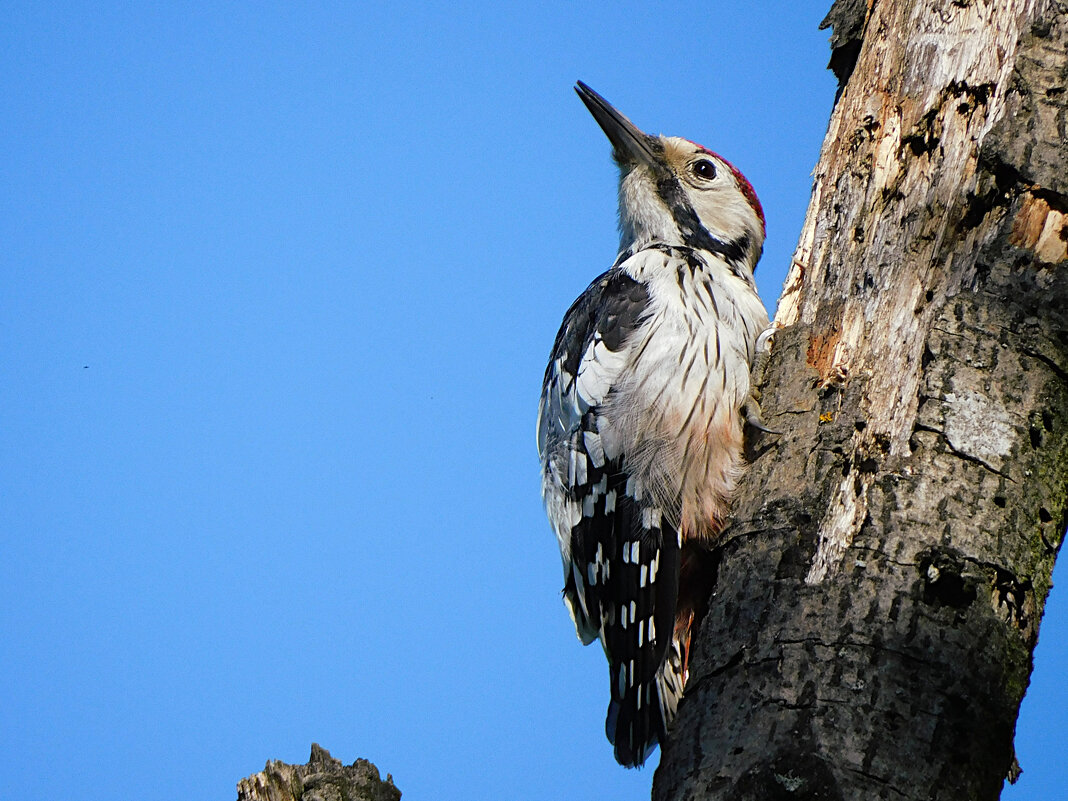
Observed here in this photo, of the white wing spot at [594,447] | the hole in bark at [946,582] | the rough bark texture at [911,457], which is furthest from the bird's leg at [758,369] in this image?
the hole in bark at [946,582]

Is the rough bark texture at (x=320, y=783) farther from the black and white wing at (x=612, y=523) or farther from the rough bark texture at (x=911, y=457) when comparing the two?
the black and white wing at (x=612, y=523)

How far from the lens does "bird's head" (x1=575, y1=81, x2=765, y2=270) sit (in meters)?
3.91

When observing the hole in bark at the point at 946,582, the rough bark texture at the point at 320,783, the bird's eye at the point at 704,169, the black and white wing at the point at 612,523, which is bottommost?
the rough bark texture at the point at 320,783

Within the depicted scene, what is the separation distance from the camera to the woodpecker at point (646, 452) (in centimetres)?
302

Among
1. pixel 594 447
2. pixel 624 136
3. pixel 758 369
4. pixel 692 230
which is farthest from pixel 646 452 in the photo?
pixel 624 136

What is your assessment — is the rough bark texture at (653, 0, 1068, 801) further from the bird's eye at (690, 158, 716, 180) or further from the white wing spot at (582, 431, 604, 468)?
the bird's eye at (690, 158, 716, 180)

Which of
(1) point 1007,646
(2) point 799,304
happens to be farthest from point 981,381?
(2) point 799,304

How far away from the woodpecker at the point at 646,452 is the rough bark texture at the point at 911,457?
0.35 m

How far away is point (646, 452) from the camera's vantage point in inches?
124

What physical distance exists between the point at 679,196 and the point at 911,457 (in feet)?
6.83

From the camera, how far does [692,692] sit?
2076 mm

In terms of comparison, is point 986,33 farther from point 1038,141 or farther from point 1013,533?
point 1013,533

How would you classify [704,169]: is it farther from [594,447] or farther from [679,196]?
[594,447]

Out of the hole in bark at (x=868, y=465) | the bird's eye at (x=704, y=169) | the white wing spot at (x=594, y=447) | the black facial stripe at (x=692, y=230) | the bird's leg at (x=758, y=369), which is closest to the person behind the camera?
the hole in bark at (x=868, y=465)
